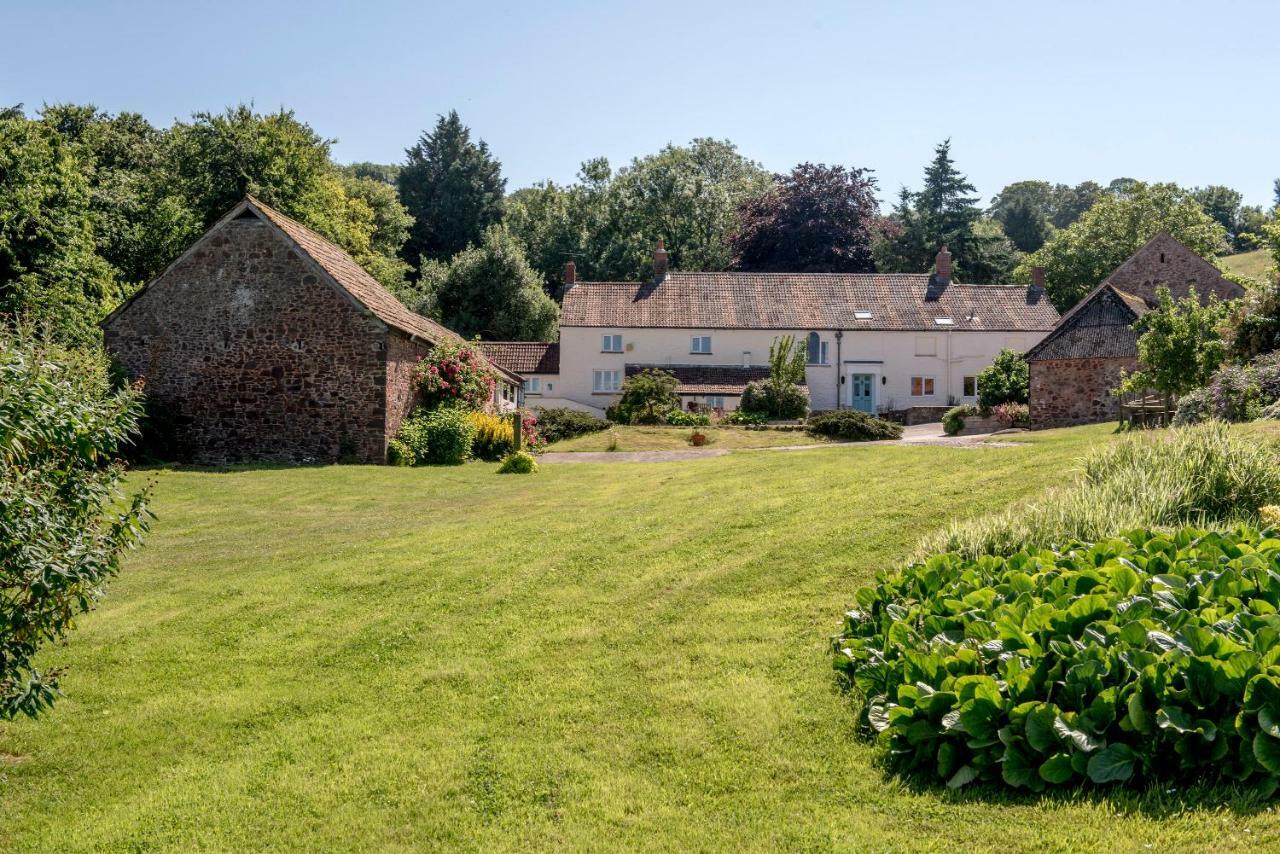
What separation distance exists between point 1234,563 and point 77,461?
8.27 meters

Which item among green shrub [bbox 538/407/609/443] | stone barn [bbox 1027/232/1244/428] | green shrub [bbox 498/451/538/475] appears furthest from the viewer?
green shrub [bbox 538/407/609/443]

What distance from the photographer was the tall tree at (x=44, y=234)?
27734 millimetres

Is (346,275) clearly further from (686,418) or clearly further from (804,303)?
(804,303)

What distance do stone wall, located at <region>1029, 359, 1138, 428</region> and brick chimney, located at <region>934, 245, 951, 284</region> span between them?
55.9 feet

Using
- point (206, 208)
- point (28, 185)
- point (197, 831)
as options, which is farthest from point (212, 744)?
point (206, 208)

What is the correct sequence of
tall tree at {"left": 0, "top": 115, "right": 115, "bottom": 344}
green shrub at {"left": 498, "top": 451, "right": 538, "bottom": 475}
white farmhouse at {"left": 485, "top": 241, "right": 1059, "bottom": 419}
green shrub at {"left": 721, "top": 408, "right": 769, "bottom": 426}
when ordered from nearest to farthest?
green shrub at {"left": 498, "top": 451, "right": 538, "bottom": 475}
tall tree at {"left": 0, "top": 115, "right": 115, "bottom": 344}
green shrub at {"left": 721, "top": 408, "right": 769, "bottom": 426}
white farmhouse at {"left": 485, "top": 241, "right": 1059, "bottom": 419}

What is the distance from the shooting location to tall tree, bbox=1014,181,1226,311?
6091cm

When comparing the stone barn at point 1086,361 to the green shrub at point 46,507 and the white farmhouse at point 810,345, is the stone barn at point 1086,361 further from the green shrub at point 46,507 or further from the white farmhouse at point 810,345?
the green shrub at point 46,507

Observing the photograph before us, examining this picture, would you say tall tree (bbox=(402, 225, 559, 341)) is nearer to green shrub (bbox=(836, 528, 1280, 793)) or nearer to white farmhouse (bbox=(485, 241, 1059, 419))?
white farmhouse (bbox=(485, 241, 1059, 419))

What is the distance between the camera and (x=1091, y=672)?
5.50 meters

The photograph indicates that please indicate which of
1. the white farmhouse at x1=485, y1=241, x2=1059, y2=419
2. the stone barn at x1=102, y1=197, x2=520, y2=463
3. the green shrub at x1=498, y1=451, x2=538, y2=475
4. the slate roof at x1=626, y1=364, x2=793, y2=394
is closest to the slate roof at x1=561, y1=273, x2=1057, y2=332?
the white farmhouse at x1=485, y1=241, x2=1059, y2=419

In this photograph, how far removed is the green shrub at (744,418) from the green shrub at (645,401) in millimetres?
2399

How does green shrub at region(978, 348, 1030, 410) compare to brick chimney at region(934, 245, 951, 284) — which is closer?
green shrub at region(978, 348, 1030, 410)

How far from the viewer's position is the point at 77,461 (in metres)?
7.35
